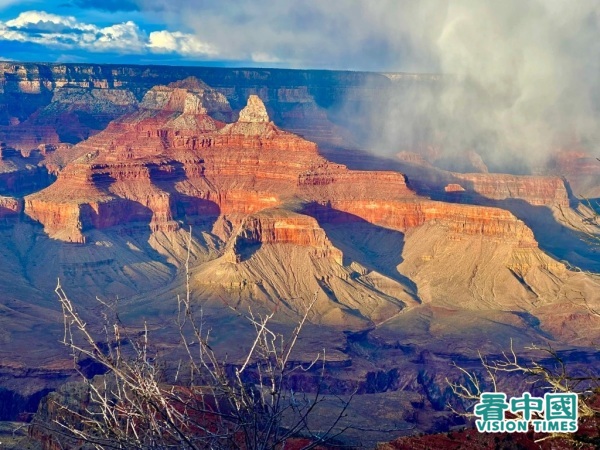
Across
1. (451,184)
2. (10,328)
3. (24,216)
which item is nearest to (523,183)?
(451,184)

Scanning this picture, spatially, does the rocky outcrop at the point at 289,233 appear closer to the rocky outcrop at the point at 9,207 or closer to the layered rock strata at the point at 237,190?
the layered rock strata at the point at 237,190

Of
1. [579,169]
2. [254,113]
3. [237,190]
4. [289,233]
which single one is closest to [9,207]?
[237,190]

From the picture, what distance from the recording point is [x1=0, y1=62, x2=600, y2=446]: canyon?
274 ft

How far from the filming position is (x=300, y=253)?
10175cm

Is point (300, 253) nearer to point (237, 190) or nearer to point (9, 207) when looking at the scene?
point (237, 190)

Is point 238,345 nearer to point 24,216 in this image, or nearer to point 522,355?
point 522,355

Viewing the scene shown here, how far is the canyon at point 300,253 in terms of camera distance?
8344 cm

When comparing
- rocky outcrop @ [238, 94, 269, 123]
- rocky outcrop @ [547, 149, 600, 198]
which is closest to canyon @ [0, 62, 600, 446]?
rocky outcrop @ [238, 94, 269, 123]

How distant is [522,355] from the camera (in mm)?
79125

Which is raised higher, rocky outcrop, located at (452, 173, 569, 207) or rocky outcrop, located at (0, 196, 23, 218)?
rocky outcrop, located at (452, 173, 569, 207)

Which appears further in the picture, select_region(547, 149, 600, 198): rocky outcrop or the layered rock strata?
select_region(547, 149, 600, 198): rocky outcrop

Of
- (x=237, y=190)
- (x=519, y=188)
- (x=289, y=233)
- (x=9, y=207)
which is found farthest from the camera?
(x=519, y=188)

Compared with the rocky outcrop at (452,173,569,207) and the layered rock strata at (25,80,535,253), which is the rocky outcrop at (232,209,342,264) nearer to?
the layered rock strata at (25,80,535,253)

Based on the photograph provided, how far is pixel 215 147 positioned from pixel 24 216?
2920 centimetres
